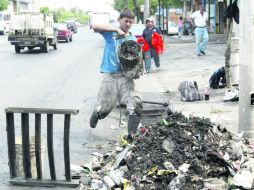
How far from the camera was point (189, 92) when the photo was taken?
11.1m

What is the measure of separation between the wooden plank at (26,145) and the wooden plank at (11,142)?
0.12 m

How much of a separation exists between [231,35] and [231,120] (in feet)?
11.8

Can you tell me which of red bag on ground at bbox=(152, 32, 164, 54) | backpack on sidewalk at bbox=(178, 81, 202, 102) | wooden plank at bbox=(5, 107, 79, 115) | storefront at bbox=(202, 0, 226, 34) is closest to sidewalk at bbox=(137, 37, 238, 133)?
backpack on sidewalk at bbox=(178, 81, 202, 102)

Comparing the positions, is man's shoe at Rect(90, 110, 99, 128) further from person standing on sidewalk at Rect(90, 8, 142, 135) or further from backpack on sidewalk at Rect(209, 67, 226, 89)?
backpack on sidewalk at Rect(209, 67, 226, 89)

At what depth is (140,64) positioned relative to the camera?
7.26 m

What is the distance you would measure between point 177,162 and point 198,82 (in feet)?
28.8

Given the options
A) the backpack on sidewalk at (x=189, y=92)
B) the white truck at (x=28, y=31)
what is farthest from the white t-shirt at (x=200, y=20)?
the white truck at (x=28, y=31)

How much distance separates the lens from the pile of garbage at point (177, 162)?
526 cm

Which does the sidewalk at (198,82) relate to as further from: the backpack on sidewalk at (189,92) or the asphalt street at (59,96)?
the asphalt street at (59,96)

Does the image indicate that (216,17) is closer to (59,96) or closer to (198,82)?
(198,82)

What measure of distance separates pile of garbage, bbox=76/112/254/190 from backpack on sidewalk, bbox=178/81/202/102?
14.9 ft

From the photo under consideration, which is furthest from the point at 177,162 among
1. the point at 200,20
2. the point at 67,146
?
the point at 200,20

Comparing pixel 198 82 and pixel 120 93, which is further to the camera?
pixel 198 82

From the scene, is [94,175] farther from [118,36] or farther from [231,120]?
[231,120]
